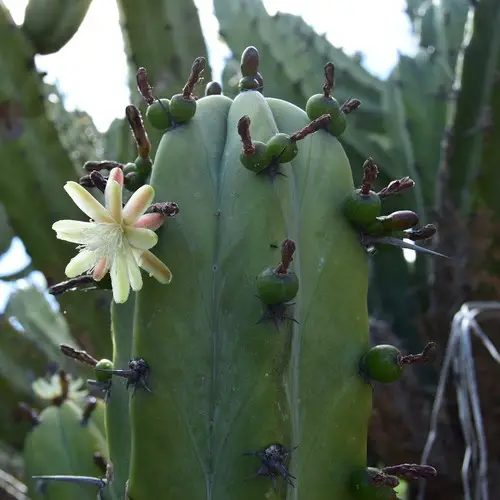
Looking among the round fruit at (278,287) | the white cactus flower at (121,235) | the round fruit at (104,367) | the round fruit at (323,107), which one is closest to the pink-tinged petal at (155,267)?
the white cactus flower at (121,235)

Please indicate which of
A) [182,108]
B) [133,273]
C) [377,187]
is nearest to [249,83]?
[182,108]

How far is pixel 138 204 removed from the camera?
90cm

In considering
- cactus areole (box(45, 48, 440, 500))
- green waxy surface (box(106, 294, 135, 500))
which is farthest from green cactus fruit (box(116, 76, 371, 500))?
green waxy surface (box(106, 294, 135, 500))

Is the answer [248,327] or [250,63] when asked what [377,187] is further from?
[248,327]

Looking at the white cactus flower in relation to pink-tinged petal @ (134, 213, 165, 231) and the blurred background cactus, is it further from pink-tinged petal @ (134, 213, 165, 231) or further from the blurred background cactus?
the blurred background cactus

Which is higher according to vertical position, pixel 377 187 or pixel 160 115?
pixel 377 187

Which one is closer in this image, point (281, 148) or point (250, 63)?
point (281, 148)

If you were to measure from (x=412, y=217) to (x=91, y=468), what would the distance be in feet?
2.93

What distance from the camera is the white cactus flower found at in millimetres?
895

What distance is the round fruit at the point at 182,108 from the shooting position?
39.4 inches

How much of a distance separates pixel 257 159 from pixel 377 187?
6.18ft

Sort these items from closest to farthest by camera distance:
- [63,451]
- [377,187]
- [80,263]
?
[80,263], [63,451], [377,187]

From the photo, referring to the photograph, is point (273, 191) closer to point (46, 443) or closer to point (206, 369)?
point (206, 369)

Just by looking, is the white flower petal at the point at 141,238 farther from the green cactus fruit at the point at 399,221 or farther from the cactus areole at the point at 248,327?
the green cactus fruit at the point at 399,221
